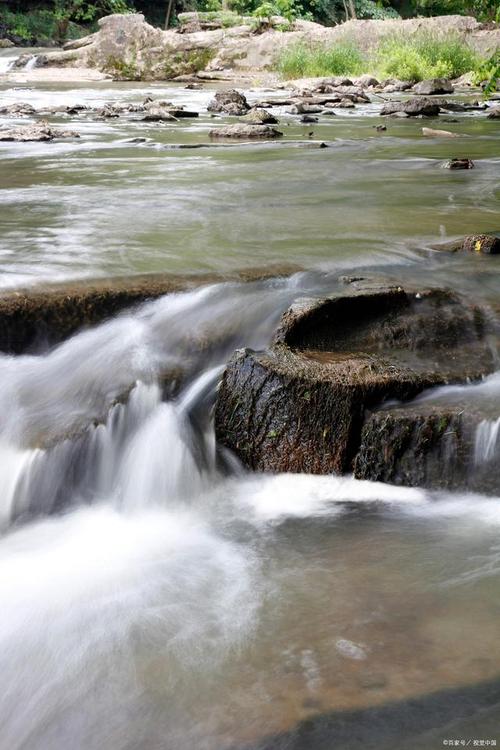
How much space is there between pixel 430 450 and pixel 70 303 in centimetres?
214

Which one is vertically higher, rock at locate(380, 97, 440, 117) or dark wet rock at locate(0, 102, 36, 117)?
dark wet rock at locate(0, 102, 36, 117)

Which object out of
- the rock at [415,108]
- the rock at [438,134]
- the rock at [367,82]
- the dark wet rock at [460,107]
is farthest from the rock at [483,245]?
the rock at [367,82]

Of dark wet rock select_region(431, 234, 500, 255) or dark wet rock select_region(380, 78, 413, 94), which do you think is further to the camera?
dark wet rock select_region(380, 78, 413, 94)

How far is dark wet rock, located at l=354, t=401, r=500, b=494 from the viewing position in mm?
3117

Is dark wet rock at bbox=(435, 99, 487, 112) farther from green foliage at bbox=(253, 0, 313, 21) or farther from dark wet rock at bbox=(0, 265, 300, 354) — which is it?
green foliage at bbox=(253, 0, 313, 21)

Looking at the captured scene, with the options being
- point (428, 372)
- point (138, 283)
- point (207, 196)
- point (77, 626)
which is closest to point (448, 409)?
point (428, 372)

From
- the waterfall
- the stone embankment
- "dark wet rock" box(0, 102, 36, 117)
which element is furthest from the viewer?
the stone embankment

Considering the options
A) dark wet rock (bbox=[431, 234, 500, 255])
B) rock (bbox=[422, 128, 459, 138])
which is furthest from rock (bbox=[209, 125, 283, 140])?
dark wet rock (bbox=[431, 234, 500, 255])

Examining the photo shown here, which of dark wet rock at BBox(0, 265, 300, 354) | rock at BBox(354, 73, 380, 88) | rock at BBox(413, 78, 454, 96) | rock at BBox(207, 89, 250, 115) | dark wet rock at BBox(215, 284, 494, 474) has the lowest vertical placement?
dark wet rock at BBox(215, 284, 494, 474)

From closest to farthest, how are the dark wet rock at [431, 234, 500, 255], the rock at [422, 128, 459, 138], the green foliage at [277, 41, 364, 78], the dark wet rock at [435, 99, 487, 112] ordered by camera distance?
the dark wet rock at [431, 234, 500, 255] < the rock at [422, 128, 459, 138] < the dark wet rock at [435, 99, 487, 112] < the green foliage at [277, 41, 364, 78]

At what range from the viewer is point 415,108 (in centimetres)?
1498

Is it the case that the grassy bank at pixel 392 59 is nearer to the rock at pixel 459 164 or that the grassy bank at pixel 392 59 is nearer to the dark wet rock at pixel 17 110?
the dark wet rock at pixel 17 110

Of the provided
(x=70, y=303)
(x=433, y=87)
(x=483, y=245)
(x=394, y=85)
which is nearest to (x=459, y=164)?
(x=483, y=245)

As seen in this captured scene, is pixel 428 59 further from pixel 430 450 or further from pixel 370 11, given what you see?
pixel 430 450
